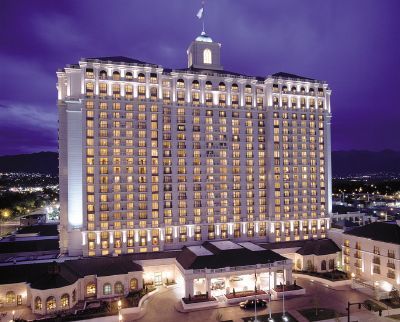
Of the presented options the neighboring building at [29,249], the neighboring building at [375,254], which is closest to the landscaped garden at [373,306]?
the neighboring building at [375,254]

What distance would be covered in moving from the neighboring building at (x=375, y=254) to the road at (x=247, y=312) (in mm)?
5683

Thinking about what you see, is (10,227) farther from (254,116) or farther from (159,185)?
(254,116)

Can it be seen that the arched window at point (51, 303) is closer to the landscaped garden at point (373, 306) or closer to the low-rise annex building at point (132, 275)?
the low-rise annex building at point (132, 275)

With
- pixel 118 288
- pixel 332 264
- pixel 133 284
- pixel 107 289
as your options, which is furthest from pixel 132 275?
pixel 332 264

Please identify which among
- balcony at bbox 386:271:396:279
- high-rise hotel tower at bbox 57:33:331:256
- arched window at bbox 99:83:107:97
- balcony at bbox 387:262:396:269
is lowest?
balcony at bbox 386:271:396:279

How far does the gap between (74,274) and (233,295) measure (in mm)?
32151

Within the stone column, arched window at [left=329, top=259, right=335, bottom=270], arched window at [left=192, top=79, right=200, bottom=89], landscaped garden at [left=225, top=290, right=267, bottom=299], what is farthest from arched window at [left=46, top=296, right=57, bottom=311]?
arched window at [left=329, top=259, right=335, bottom=270]

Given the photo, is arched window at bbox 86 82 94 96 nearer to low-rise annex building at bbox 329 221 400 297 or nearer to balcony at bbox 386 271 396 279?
low-rise annex building at bbox 329 221 400 297

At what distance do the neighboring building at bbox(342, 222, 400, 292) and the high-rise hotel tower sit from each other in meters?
17.2

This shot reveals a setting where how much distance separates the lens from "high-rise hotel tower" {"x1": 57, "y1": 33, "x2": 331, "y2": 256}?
79.9 m

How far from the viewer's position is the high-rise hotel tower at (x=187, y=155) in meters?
79.9

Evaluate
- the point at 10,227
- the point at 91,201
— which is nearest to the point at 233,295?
the point at 91,201

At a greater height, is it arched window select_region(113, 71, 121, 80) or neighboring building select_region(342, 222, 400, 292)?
arched window select_region(113, 71, 121, 80)

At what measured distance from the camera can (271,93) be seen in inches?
3723
